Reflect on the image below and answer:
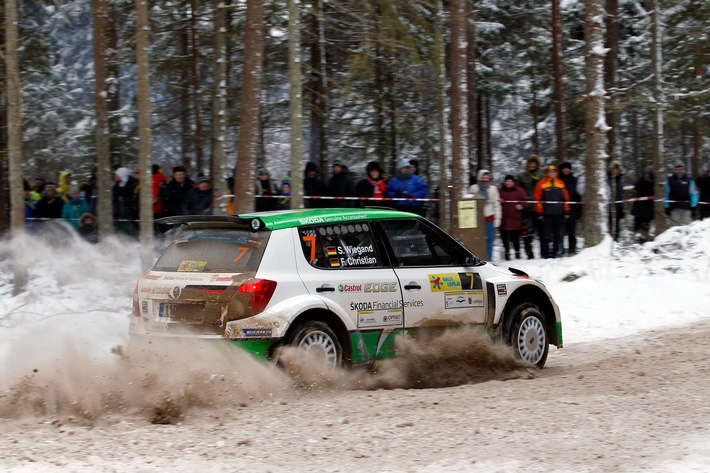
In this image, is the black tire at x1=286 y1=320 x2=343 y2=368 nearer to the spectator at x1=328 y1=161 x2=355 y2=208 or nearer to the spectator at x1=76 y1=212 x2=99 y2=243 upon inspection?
the spectator at x1=328 y1=161 x2=355 y2=208

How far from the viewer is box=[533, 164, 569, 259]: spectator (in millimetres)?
17609

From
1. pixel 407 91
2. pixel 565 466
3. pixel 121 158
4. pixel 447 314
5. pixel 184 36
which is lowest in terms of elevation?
pixel 565 466

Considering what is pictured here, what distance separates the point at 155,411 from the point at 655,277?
10.8 meters

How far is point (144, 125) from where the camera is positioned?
15.2 metres

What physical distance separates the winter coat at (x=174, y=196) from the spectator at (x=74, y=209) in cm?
224

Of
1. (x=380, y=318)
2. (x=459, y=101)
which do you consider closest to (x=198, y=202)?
(x=459, y=101)

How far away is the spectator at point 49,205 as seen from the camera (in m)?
19.4

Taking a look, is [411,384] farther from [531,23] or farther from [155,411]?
[531,23]

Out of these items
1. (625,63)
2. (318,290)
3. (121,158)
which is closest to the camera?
(318,290)

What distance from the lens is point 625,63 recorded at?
31344 mm

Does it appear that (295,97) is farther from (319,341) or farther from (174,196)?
(319,341)

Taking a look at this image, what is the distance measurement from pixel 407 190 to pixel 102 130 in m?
6.40

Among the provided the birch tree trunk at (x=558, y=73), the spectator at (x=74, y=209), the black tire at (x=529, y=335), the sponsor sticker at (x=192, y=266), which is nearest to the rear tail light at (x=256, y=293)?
the sponsor sticker at (x=192, y=266)

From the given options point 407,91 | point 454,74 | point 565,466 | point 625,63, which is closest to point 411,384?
point 565,466
